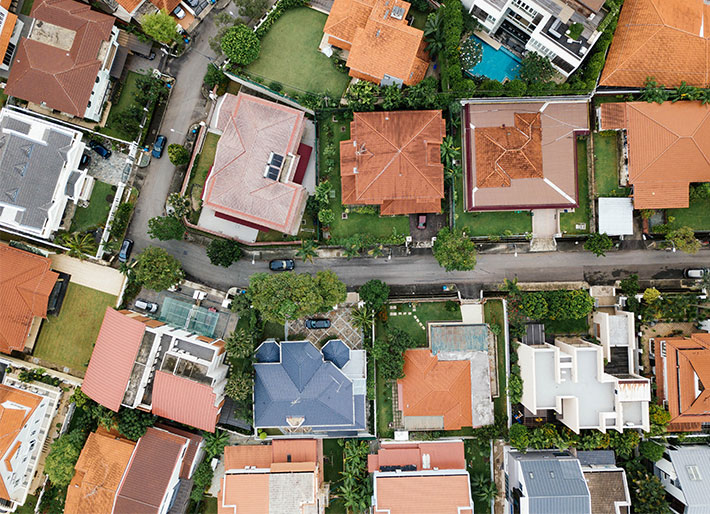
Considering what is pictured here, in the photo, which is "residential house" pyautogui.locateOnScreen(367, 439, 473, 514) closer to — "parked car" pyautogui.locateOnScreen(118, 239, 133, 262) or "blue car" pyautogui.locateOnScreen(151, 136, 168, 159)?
"parked car" pyautogui.locateOnScreen(118, 239, 133, 262)

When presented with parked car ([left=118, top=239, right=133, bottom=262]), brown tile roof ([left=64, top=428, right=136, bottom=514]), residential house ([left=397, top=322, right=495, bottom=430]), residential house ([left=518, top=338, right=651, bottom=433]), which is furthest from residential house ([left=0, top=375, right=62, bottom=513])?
residential house ([left=518, top=338, right=651, bottom=433])

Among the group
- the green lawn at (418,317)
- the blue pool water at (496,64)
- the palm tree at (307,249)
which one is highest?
the blue pool water at (496,64)

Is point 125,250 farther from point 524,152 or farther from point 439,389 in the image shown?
point 524,152

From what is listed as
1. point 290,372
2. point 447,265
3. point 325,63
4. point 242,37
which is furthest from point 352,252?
point 242,37

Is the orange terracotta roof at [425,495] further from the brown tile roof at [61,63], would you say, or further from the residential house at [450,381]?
the brown tile roof at [61,63]

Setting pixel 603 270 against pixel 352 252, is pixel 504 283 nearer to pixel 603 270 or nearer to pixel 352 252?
pixel 603 270

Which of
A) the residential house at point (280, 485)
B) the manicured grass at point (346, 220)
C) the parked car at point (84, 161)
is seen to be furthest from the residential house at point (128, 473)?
the parked car at point (84, 161)

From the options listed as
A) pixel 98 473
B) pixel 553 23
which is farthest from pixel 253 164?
pixel 98 473
